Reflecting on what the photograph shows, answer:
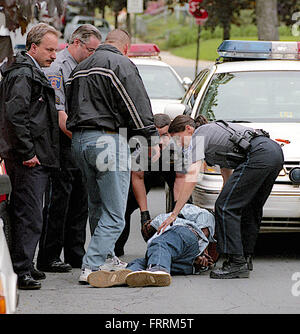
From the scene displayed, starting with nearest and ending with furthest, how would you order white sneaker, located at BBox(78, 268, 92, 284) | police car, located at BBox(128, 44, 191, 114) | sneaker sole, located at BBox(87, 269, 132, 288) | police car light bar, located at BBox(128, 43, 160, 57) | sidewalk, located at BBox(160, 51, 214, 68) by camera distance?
sneaker sole, located at BBox(87, 269, 132, 288), white sneaker, located at BBox(78, 268, 92, 284), police car, located at BBox(128, 44, 191, 114), police car light bar, located at BBox(128, 43, 160, 57), sidewalk, located at BBox(160, 51, 214, 68)

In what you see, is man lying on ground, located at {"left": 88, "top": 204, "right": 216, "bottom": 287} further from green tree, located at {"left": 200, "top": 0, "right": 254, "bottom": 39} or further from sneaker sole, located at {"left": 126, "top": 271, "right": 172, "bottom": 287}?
green tree, located at {"left": 200, "top": 0, "right": 254, "bottom": 39}

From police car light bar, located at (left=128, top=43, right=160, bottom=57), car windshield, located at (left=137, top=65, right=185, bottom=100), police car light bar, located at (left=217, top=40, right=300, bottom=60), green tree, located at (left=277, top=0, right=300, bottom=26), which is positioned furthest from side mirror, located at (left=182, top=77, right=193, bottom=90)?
green tree, located at (left=277, top=0, right=300, bottom=26)

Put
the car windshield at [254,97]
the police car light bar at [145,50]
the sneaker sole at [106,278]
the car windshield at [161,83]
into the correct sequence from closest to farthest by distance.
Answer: the sneaker sole at [106,278] < the car windshield at [254,97] < the car windshield at [161,83] < the police car light bar at [145,50]

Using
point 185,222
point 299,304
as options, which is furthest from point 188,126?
point 299,304

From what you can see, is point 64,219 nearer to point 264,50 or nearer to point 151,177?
point 151,177

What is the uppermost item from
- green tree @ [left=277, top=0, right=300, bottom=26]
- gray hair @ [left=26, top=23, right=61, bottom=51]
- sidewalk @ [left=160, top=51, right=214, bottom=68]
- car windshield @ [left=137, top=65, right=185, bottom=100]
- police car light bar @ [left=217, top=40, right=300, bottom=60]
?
gray hair @ [left=26, top=23, right=61, bottom=51]

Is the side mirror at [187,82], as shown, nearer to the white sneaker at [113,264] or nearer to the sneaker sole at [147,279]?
the white sneaker at [113,264]

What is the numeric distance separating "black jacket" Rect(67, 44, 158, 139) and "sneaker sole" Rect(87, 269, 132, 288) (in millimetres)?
1062

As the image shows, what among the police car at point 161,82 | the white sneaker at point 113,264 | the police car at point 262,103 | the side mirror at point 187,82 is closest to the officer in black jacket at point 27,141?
the white sneaker at point 113,264

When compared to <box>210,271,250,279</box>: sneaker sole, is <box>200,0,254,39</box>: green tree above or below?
below

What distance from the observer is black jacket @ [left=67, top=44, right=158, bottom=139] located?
21.2 ft

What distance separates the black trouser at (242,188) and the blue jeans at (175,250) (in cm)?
24

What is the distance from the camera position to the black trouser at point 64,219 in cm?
723

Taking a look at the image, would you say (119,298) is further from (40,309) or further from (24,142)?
(24,142)
